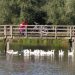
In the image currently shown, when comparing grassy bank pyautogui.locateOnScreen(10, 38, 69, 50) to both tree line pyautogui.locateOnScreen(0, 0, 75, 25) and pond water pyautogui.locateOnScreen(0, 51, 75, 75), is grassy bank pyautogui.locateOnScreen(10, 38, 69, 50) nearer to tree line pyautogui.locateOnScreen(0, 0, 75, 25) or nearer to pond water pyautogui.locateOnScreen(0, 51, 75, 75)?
tree line pyautogui.locateOnScreen(0, 0, 75, 25)

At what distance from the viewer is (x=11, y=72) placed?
4038cm

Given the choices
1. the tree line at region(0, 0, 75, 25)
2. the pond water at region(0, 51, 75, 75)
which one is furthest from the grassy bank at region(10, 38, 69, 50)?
the pond water at region(0, 51, 75, 75)

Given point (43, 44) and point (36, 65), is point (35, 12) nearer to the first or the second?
point (43, 44)

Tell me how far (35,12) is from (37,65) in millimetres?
25407

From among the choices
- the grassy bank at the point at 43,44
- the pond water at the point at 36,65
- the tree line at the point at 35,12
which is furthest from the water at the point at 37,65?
the tree line at the point at 35,12

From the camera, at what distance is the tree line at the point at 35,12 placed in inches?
2682

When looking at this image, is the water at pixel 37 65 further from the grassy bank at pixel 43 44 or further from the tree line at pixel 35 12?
the tree line at pixel 35 12

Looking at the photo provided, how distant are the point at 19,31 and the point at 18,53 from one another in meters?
4.00

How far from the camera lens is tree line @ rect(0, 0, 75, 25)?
224 ft

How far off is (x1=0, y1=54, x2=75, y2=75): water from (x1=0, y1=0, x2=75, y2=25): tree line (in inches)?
620

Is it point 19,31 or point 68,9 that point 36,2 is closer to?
point 68,9

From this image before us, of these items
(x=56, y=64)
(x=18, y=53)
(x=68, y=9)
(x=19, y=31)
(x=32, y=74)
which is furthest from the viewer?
(x=68, y=9)

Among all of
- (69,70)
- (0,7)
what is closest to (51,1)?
(0,7)

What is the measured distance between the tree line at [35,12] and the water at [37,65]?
1574 cm
